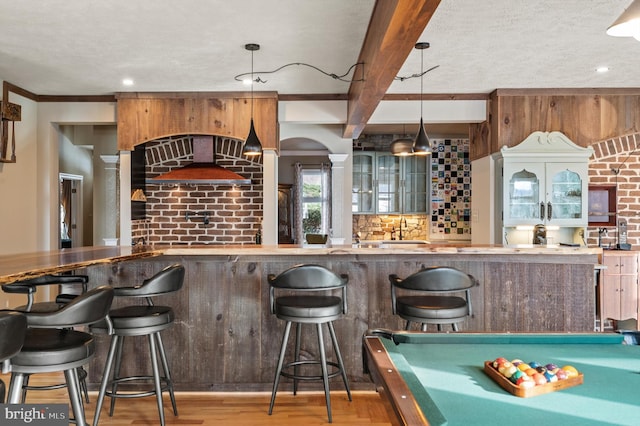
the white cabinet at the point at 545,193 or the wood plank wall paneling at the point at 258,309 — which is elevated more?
the white cabinet at the point at 545,193

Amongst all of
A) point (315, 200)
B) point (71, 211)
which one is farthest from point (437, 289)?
point (71, 211)

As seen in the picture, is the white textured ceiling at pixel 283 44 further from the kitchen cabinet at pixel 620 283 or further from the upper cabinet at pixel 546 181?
the kitchen cabinet at pixel 620 283

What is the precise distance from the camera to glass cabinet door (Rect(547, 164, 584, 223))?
511 centimetres

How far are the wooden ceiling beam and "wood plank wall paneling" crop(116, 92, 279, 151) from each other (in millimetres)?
1301

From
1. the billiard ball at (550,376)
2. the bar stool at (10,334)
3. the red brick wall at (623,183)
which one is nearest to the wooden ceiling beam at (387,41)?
the billiard ball at (550,376)

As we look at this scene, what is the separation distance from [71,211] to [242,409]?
6.96m

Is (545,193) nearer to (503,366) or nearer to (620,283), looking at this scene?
(620,283)

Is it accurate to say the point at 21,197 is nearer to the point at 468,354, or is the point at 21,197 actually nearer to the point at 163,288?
the point at 163,288

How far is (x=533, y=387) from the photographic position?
1390 millimetres

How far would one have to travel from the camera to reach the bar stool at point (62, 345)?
74.2 inches

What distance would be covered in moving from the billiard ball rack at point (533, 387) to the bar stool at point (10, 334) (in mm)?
1524

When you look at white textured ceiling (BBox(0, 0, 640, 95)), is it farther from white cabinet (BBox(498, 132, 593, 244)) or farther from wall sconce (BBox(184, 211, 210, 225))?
wall sconce (BBox(184, 211, 210, 225))

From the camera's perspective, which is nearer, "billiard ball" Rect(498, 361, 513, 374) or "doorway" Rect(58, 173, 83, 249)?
"billiard ball" Rect(498, 361, 513, 374)

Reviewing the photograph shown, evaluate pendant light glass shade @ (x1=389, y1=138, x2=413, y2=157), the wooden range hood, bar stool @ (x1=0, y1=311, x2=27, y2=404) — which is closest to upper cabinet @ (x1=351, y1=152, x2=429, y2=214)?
pendant light glass shade @ (x1=389, y1=138, x2=413, y2=157)
